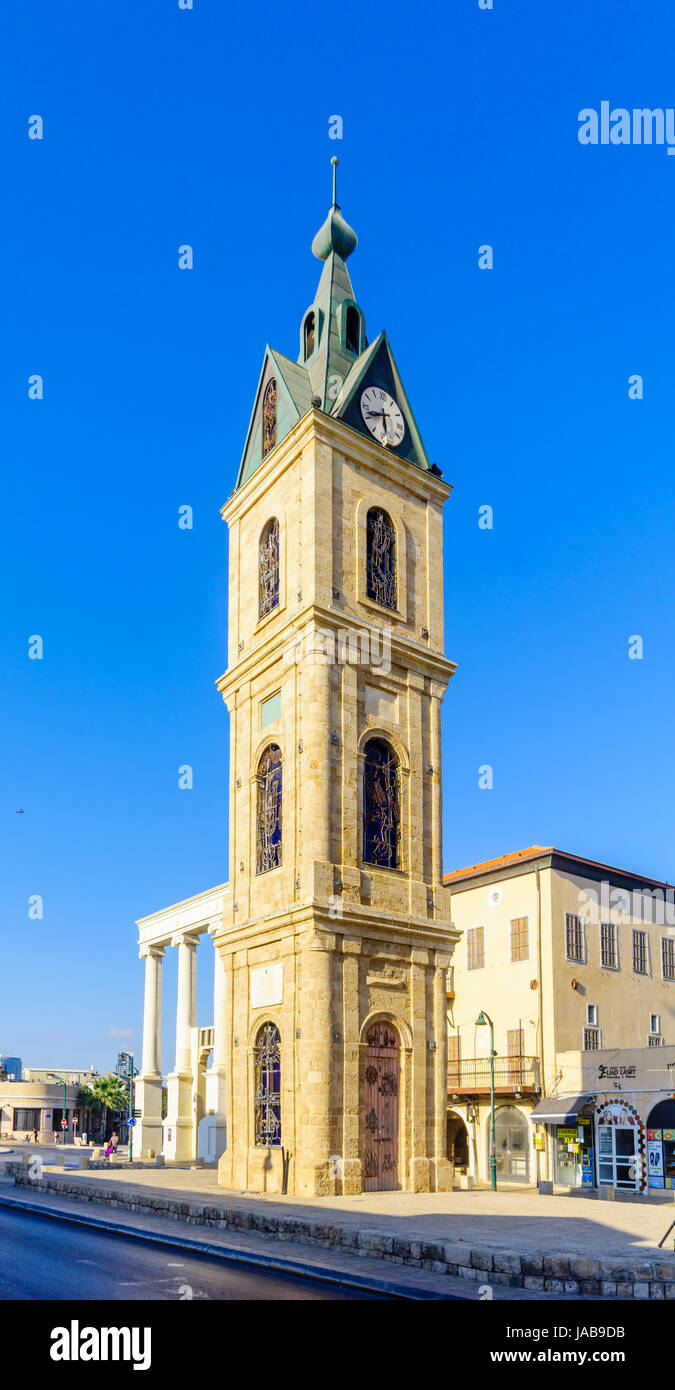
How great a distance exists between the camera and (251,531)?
34.4 meters

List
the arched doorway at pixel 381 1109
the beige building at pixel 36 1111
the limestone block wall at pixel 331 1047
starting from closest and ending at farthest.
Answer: the limestone block wall at pixel 331 1047 < the arched doorway at pixel 381 1109 < the beige building at pixel 36 1111

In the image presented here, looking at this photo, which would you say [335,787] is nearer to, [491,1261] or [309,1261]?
[309,1261]

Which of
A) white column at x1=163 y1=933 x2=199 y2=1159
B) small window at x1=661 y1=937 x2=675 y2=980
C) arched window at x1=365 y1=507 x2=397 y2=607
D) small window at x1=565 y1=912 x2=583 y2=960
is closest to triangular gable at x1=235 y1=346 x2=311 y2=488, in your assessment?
arched window at x1=365 y1=507 x2=397 y2=607

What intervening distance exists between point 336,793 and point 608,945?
22018 mm

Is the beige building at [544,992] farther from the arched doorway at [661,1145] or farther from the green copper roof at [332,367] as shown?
the green copper roof at [332,367]

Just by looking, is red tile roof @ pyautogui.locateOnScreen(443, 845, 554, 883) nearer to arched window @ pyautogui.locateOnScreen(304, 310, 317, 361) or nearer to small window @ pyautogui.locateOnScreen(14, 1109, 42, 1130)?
arched window @ pyautogui.locateOnScreen(304, 310, 317, 361)

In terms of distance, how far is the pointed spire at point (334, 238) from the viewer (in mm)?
37438

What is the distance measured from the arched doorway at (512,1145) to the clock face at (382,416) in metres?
25.4

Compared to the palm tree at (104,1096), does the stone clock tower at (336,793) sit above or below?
above

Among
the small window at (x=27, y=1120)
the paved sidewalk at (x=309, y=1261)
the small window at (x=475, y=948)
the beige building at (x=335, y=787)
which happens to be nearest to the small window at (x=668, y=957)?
the small window at (x=475, y=948)

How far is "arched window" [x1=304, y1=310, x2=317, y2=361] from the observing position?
36.5 metres

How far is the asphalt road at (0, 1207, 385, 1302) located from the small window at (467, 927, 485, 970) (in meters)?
30.2
